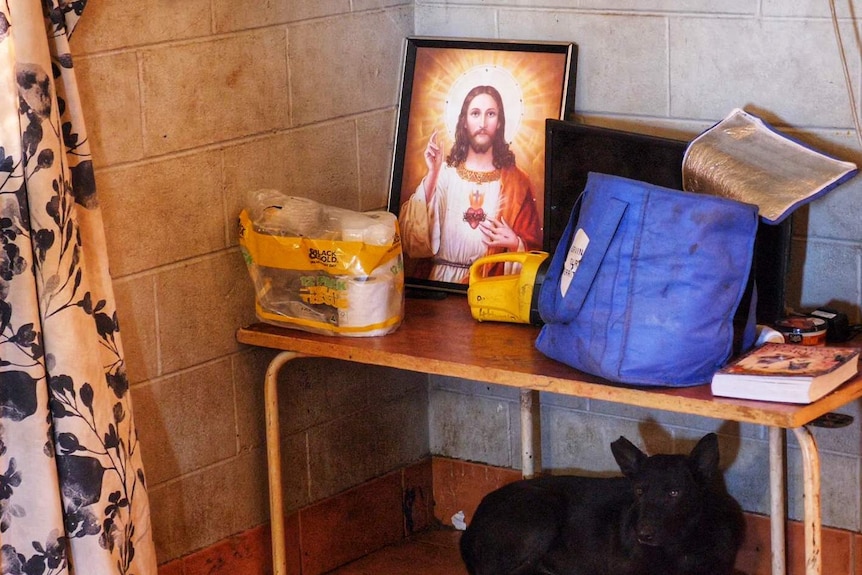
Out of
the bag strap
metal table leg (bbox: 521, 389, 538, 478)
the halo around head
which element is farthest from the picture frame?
the bag strap

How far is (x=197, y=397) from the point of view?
253 cm

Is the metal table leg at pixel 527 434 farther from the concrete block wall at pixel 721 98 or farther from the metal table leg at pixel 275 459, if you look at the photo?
the metal table leg at pixel 275 459

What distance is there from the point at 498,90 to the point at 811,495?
47.1 inches

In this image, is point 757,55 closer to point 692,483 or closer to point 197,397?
point 692,483

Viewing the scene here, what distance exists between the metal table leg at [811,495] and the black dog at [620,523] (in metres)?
0.36

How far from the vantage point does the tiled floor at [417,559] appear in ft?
9.51

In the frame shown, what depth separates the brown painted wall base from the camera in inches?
101

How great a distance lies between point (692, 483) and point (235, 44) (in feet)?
4.19

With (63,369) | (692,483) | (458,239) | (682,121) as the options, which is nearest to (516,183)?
(458,239)

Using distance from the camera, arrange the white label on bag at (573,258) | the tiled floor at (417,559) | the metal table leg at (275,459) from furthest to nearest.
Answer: the tiled floor at (417,559) → the metal table leg at (275,459) → the white label on bag at (573,258)

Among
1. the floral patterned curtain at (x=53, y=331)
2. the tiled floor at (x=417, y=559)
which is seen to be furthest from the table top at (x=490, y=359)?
the tiled floor at (x=417, y=559)

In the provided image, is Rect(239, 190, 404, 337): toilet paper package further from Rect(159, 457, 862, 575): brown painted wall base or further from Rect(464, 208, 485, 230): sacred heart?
Rect(159, 457, 862, 575): brown painted wall base

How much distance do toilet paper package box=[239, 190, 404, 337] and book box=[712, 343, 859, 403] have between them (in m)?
0.71

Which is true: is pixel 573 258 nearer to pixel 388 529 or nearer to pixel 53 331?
pixel 53 331
